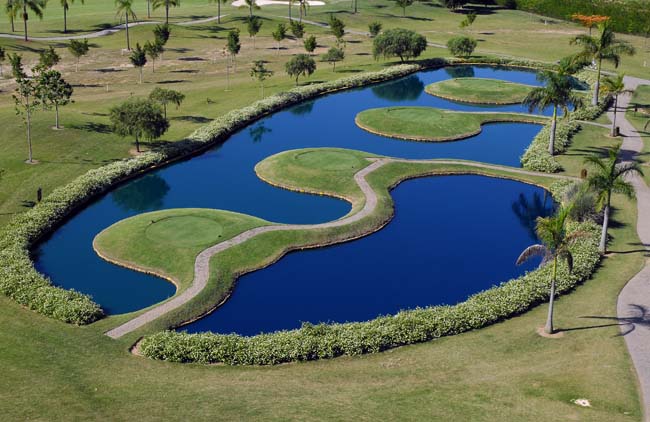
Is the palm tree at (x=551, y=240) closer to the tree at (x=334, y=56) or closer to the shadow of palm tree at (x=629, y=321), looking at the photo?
the shadow of palm tree at (x=629, y=321)

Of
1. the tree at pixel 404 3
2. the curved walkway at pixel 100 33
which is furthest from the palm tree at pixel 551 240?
the tree at pixel 404 3

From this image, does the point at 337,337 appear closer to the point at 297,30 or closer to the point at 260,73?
the point at 260,73

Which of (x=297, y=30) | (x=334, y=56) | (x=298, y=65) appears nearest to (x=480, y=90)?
(x=334, y=56)

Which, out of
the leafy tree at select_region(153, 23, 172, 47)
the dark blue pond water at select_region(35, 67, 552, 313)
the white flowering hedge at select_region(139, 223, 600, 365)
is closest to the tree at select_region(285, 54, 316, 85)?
the dark blue pond water at select_region(35, 67, 552, 313)

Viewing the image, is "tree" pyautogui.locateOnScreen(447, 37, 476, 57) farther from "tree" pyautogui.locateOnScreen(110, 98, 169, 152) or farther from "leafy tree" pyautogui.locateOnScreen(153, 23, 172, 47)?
"tree" pyautogui.locateOnScreen(110, 98, 169, 152)

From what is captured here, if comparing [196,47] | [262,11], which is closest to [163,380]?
[196,47]

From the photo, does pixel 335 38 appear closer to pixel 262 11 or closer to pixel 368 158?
pixel 262 11
